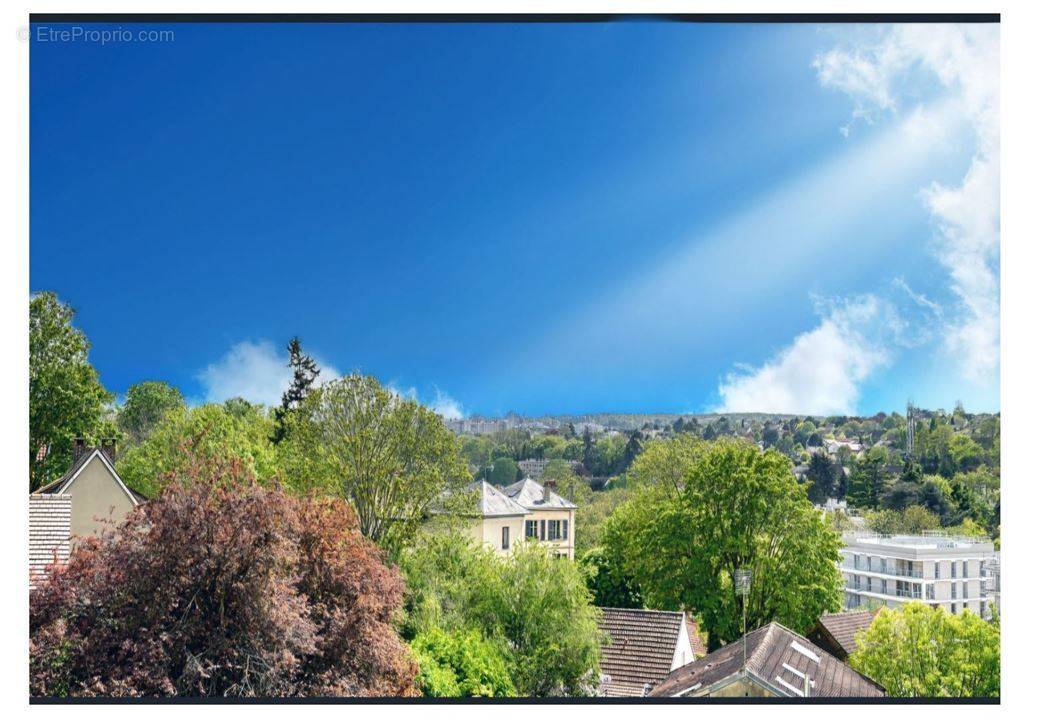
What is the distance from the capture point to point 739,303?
10.4 metres

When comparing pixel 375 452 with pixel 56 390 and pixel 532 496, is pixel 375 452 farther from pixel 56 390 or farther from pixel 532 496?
pixel 532 496

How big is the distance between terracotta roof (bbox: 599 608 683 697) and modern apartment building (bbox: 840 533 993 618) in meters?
2.91

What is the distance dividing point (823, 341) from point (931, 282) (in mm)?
2569

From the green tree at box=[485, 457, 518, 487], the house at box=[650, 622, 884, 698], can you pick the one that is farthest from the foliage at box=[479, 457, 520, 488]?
the house at box=[650, 622, 884, 698]

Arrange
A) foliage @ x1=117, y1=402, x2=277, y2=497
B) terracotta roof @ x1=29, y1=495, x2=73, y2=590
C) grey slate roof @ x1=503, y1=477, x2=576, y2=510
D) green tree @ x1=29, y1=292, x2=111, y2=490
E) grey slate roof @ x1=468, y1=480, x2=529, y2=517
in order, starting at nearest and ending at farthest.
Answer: terracotta roof @ x1=29, y1=495, x2=73, y2=590
green tree @ x1=29, y1=292, x2=111, y2=490
foliage @ x1=117, y1=402, x2=277, y2=497
grey slate roof @ x1=468, y1=480, x2=529, y2=517
grey slate roof @ x1=503, y1=477, x2=576, y2=510

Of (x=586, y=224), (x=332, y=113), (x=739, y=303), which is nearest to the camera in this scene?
(x=332, y=113)

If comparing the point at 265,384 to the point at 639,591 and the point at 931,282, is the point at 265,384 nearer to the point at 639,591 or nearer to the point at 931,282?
the point at 639,591

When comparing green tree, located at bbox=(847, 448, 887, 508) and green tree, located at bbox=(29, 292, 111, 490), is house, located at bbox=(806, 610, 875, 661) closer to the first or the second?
green tree, located at bbox=(847, 448, 887, 508)

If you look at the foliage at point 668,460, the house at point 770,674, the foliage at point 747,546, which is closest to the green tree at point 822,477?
the foliage at point 668,460

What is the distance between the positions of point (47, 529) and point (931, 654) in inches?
264

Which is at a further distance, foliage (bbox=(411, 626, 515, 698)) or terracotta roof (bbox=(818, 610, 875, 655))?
terracotta roof (bbox=(818, 610, 875, 655))

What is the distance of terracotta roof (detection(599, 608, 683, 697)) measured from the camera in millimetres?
9398
